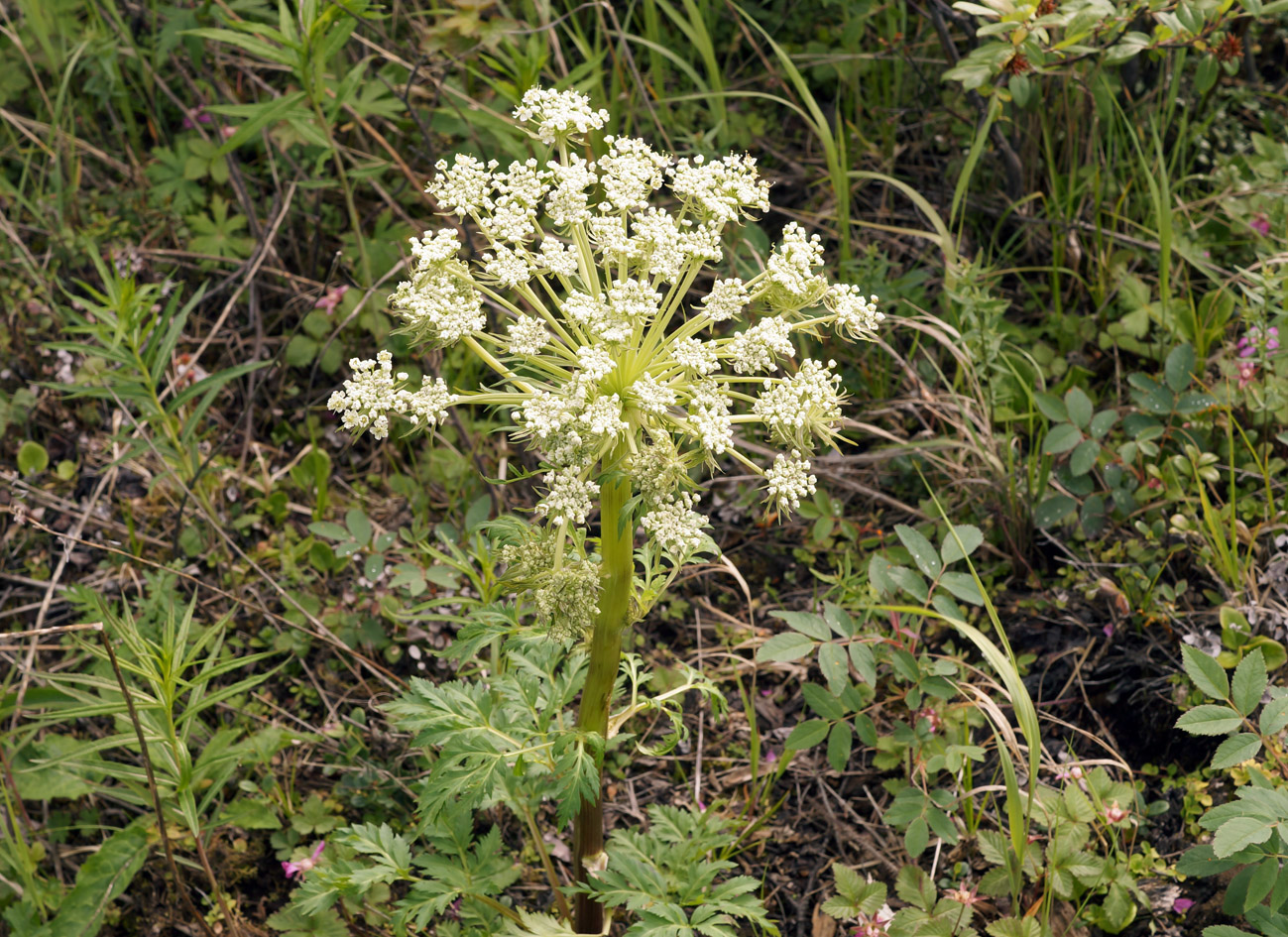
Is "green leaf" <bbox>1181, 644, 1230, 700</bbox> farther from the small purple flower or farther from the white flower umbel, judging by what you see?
the small purple flower

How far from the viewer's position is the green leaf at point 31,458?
4.18 m

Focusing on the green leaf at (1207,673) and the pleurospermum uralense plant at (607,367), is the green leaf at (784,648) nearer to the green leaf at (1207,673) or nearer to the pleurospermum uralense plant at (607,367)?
the pleurospermum uralense plant at (607,367)

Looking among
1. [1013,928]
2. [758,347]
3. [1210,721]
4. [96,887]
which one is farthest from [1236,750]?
[96,887]

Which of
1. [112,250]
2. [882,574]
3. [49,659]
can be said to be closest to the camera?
[882,574]

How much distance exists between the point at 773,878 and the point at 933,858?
513 mm

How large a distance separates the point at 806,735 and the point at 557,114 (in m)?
1.88

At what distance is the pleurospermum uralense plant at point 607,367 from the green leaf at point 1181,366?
5.90 ft

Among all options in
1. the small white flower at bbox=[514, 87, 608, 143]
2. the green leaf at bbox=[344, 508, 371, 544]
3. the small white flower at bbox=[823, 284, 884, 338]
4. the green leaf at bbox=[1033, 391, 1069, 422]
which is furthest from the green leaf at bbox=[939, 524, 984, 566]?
the green leaf at bbox=[344, 508, 371, 544]

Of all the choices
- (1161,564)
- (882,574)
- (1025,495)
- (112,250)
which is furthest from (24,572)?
(1161,564)

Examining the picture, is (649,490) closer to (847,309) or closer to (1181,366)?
(847,309)

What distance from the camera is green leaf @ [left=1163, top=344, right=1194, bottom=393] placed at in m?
3.61

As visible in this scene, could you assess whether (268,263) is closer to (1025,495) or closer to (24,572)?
(24,572)

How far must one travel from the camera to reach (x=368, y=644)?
12.1ft

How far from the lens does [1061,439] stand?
355cm
